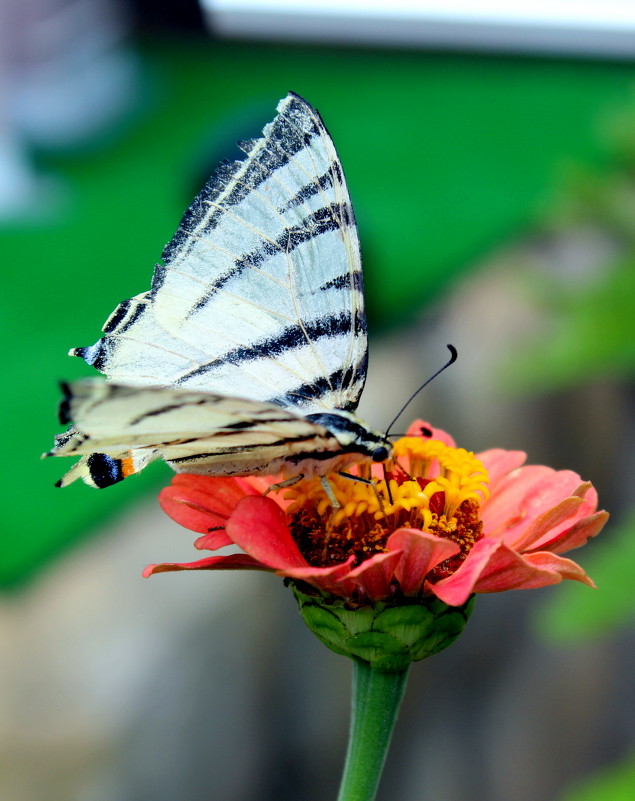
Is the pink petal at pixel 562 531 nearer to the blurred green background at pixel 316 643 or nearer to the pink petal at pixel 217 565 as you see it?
the pink petal at pixel 217 565

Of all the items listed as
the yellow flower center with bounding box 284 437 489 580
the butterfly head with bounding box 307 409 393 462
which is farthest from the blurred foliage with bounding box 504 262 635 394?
the butterfly head with bounding box 307 409 393 462

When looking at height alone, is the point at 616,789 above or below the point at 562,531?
below

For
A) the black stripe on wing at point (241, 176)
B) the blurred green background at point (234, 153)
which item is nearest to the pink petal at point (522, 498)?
the black stripe on wing at point (241, 176)

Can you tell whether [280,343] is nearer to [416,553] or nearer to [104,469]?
[104,469]

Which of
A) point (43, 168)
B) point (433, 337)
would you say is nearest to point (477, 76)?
point (43, 168)

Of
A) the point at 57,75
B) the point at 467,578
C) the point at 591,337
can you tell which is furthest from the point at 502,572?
the point at 57,75

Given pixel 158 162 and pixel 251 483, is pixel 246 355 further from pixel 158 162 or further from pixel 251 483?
pixel 158 162
